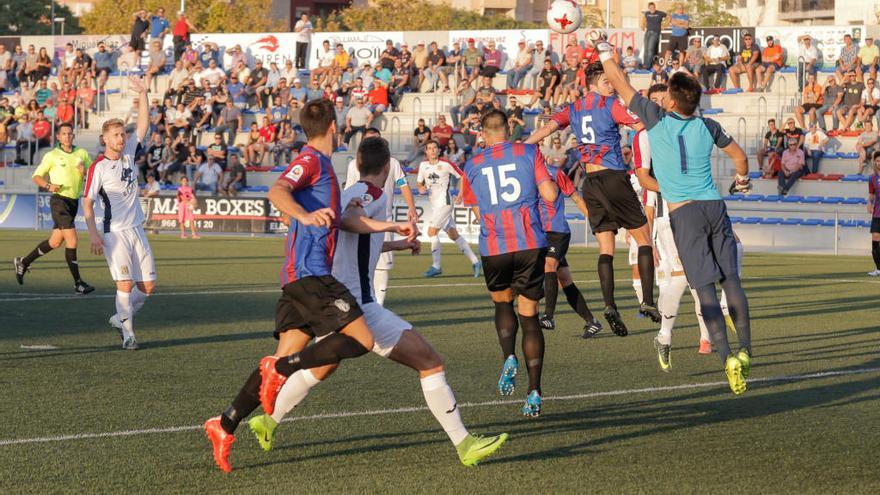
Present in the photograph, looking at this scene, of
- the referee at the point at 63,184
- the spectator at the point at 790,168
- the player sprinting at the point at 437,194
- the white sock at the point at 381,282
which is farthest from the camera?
the spectator at the point at 790,168

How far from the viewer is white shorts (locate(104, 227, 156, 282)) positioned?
11.5 meters

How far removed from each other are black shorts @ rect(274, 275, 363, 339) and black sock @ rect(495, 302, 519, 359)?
89.9 inches

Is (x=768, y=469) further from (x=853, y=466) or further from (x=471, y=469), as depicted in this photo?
(x=471, y=469)

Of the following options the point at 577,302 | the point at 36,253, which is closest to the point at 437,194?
the point at 36,253

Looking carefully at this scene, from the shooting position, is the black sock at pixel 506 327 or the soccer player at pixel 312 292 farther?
the black sock at pixel 506 327

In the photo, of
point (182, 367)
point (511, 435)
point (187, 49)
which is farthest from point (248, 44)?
point (511, 435)

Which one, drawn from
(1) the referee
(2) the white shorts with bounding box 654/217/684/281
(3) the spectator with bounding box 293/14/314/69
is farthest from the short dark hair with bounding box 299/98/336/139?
(3) the spectator with bounding box 293/14/314/69

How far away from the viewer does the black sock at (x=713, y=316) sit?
8.63 meters

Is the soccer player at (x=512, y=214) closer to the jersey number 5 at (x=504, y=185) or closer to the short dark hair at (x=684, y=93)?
the jersey number 5 at (x=504, y=185)

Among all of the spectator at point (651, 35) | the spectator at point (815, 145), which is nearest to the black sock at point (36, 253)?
the spectator at point (815, 145)

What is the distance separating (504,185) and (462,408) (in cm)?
150

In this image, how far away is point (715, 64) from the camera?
3550 cm

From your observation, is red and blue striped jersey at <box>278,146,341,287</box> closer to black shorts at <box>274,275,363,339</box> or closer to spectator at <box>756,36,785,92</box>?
black shorts at <box>274,275,363,339</box>

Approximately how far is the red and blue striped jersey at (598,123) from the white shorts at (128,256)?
3.88 m
